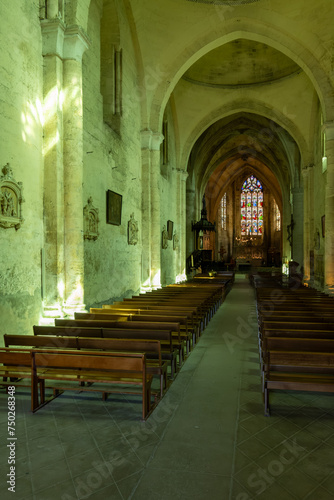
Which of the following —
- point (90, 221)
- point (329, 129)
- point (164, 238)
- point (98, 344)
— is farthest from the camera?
point (164, 238)

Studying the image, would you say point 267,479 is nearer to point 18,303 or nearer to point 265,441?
point 265,441

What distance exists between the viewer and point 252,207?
46312 millimetres

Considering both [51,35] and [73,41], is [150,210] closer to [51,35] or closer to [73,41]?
[73,41]

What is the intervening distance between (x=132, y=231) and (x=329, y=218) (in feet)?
22.5

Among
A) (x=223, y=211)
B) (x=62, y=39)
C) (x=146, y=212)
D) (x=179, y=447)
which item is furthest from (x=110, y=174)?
(x=223, y=211)

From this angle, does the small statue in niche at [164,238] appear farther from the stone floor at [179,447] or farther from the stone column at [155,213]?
the stone floor at [179,447]

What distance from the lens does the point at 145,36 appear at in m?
13.3

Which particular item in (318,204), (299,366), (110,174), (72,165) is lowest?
(299,366)

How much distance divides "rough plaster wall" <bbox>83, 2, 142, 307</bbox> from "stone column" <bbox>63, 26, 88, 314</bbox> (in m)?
1.59

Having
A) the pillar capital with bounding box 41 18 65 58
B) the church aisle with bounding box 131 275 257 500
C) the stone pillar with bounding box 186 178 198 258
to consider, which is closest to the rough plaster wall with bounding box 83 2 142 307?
the pillar capital with bounding box 41 18 65 58

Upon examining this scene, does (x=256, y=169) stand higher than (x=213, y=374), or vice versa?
(x=256, y=169)

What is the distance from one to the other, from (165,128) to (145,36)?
19.0ft

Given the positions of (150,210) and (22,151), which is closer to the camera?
(22,151)

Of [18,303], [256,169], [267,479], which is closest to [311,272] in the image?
[18,303]
